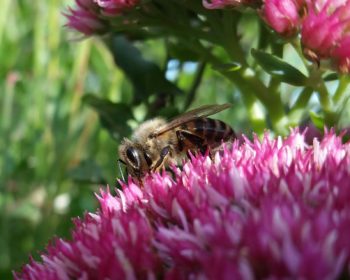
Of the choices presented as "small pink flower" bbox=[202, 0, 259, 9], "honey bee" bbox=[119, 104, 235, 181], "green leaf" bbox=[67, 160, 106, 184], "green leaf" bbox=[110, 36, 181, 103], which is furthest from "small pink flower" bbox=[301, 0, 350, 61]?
"green leaf" bbox=[67, 160, 106, 184]

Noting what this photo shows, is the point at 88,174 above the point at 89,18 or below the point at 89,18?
below

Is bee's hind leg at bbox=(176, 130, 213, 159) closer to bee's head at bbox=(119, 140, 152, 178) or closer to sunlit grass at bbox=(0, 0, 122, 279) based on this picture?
bee's head at bbox=(119, 140, 152, 178)

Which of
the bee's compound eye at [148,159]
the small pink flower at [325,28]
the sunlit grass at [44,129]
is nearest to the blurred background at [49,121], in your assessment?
the sunlit grass at [44,129]

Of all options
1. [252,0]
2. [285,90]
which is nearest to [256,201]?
[252,0]

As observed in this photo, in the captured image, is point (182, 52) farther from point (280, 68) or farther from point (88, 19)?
point (280, 68)

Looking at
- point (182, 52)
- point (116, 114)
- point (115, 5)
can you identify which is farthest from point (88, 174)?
point (115, 5)

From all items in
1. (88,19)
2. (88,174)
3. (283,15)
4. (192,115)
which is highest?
(88,19)

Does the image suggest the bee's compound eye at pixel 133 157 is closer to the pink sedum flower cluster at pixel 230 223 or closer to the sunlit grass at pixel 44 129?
the pink sedum flower cluster at pixel 230 223

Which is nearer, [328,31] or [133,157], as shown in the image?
[328,31]
